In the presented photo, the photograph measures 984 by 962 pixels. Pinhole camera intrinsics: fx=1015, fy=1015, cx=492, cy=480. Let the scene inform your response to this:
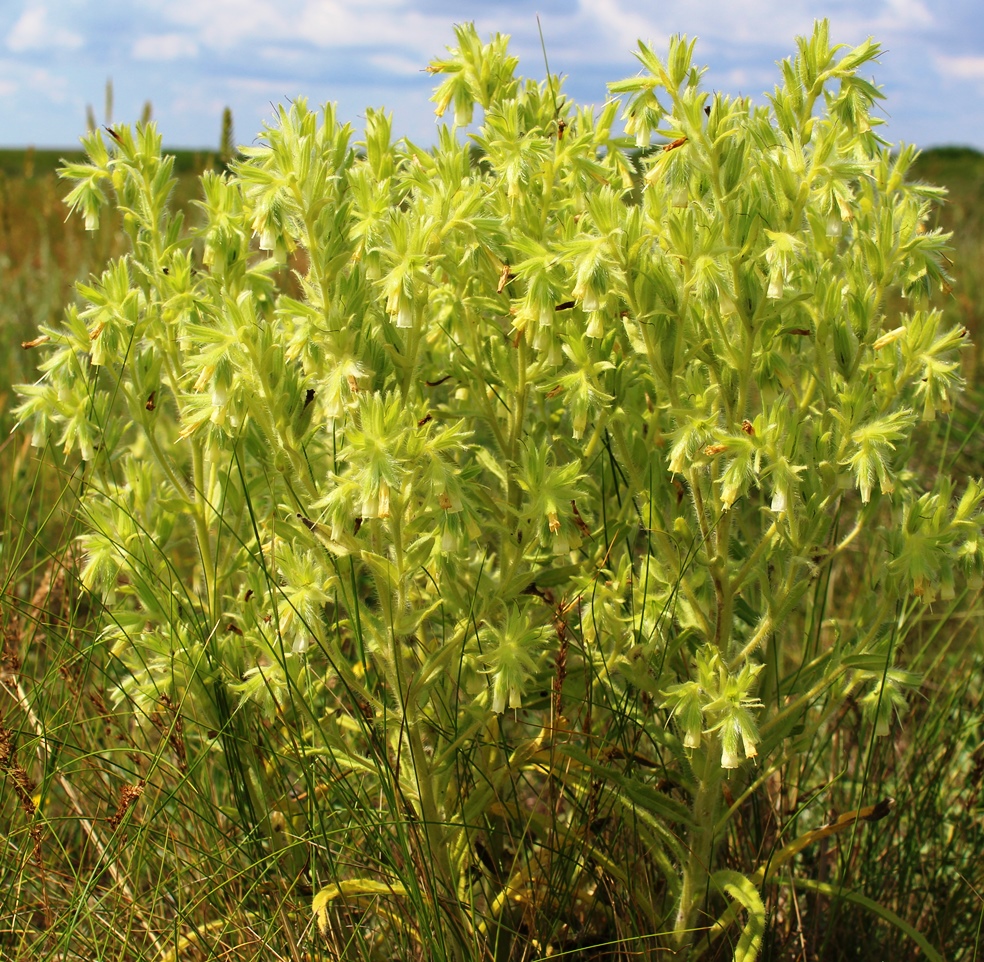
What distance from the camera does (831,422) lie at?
2.06m

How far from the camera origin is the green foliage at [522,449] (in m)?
1.82

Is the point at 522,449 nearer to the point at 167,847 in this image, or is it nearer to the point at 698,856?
the point at 698,856

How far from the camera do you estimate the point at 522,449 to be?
6.81 feet

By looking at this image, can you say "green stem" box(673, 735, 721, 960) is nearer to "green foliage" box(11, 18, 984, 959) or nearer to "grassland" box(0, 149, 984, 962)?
"green foliage" box(11, 18, 984, 959)

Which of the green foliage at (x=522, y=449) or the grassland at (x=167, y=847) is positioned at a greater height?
the green foliage at (x=522, y=449)

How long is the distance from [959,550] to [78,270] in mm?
7730

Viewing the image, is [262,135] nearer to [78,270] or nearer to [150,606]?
[150,606]

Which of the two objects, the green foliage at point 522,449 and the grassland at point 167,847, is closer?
the green foliage at point 522,449

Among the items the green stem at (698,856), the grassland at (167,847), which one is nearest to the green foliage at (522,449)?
the green stem at (698,856)

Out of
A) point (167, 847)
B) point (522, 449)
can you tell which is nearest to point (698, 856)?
point (522, 449)

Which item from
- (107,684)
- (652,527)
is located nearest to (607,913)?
(652,527)

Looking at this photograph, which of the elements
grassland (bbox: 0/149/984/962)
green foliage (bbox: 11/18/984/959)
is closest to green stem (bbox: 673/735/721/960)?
green foliage (bbox: 11/18/984/959)

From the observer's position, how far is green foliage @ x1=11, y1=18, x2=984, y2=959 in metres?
1.82

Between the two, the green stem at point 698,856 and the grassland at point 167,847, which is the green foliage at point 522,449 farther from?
the grassland at point 167,847
